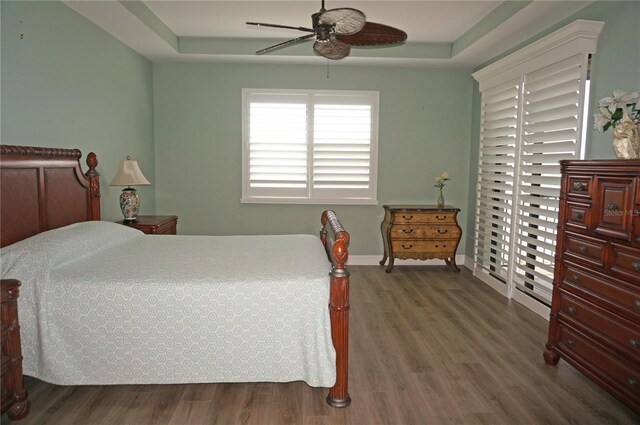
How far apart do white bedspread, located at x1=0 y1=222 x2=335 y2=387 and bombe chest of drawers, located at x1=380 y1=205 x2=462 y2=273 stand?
3.00 metres

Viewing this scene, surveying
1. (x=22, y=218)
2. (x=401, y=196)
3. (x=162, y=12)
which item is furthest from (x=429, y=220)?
(x=22, y=218)

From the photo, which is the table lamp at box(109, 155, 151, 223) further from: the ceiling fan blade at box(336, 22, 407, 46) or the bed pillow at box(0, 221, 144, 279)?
the ceiling fan blade at box(336, 22, 407, 46)

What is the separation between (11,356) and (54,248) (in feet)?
2.08

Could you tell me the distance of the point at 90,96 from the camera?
3.97 m

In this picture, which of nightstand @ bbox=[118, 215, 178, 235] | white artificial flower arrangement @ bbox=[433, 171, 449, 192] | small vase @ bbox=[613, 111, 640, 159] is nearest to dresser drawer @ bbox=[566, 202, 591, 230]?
small vase @ bbox=[613, 111, 640, 159]

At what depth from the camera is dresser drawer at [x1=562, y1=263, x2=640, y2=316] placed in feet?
7.61

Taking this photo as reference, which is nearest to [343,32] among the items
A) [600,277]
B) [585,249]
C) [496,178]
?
[585,249]

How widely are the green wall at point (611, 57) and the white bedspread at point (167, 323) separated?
2.38 metres

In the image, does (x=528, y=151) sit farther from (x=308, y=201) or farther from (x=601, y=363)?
(x=308, y=201)

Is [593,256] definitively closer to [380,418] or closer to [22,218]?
[380,418]

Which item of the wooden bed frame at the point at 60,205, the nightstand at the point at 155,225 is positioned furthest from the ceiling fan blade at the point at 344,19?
the nightstand at the point at 155,225

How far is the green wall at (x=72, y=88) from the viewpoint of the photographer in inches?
→ 116

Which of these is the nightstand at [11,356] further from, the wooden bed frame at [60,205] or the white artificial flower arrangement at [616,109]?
the white artificial flower arrangement at [616,109]

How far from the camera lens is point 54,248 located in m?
2.57
